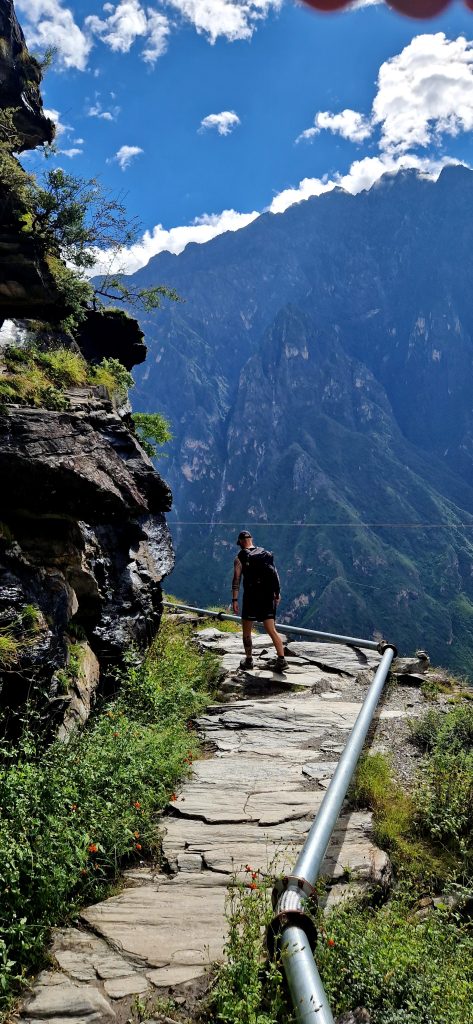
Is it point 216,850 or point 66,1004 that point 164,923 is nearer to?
point 66,1004

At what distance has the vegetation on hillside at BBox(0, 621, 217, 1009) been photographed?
12.0ft

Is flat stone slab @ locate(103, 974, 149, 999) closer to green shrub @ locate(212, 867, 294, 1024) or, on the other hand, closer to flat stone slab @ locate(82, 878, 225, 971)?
flat stone slab @ locate(82, 878, 225, 971)

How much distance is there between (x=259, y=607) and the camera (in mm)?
10258

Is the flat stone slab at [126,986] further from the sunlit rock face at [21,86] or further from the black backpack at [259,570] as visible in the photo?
the sunlit rock face at [21,86]

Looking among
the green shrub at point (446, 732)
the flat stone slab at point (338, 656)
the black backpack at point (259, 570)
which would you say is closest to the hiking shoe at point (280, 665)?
the flat stone slab at point (338, 656)

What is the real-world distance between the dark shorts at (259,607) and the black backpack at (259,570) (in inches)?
→ 9.0

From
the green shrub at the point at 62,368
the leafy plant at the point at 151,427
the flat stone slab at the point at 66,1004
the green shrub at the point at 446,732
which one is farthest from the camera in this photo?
the leafy plant at the point at 151,427

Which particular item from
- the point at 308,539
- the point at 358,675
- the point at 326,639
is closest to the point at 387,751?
the point at 358,675

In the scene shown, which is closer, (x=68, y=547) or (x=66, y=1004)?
(x=66, y=1004)

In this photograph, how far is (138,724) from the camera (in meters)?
6.73

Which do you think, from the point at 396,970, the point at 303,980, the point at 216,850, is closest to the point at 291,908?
the point at 303,980

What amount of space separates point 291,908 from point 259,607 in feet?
22.3

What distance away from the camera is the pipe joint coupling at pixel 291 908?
3445 millimetres

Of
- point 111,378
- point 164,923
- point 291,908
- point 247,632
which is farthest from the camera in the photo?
point 111,378
